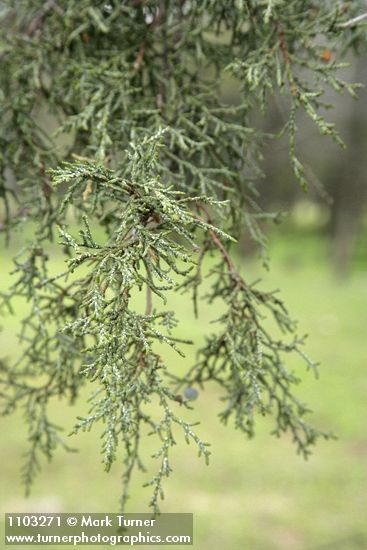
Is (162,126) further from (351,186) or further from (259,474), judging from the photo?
(351,186)

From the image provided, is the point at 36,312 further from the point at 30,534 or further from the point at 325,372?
the point at 325,372

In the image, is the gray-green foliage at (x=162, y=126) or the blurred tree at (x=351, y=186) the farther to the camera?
the blurred tree at (x=351, y=186)

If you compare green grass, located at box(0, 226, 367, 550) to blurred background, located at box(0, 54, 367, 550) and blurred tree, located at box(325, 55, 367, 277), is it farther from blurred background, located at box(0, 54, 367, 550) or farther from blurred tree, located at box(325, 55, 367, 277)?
blurred tree, located at box(325, 55, 367, 277)

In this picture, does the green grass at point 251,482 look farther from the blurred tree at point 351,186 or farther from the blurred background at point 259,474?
the blurred tree at point 351,186

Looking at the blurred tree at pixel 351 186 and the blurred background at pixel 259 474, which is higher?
the blurred tree at pixel 351 186

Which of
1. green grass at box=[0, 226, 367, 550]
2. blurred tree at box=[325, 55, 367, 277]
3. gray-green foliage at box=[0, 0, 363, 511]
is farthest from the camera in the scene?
blurred tree at box=[325, 55, 367, 277]

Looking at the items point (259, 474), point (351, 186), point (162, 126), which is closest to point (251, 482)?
point (259, 474)

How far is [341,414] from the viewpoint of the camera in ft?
32.0

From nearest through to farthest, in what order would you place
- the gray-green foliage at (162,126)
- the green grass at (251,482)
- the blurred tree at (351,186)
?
the gray-green foliage at (162,126) < the green grass at (251,482) < the blurred tree at (351,186)

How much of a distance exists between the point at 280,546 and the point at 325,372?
536cm

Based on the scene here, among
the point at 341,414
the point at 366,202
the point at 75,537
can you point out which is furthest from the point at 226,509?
the point at 366,202

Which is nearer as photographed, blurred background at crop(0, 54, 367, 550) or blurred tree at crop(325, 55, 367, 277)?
blurred background at crop(0, 54, 367, 550)

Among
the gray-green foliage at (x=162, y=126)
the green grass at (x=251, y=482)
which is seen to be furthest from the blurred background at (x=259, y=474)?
the gray-green foliage at (x=162, y=126)

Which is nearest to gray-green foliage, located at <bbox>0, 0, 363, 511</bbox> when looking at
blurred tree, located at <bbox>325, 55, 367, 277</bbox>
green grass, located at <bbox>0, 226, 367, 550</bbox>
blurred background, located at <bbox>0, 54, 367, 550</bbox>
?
blurred background, located at <bbox>0, 54, 367, 550</bbox>
